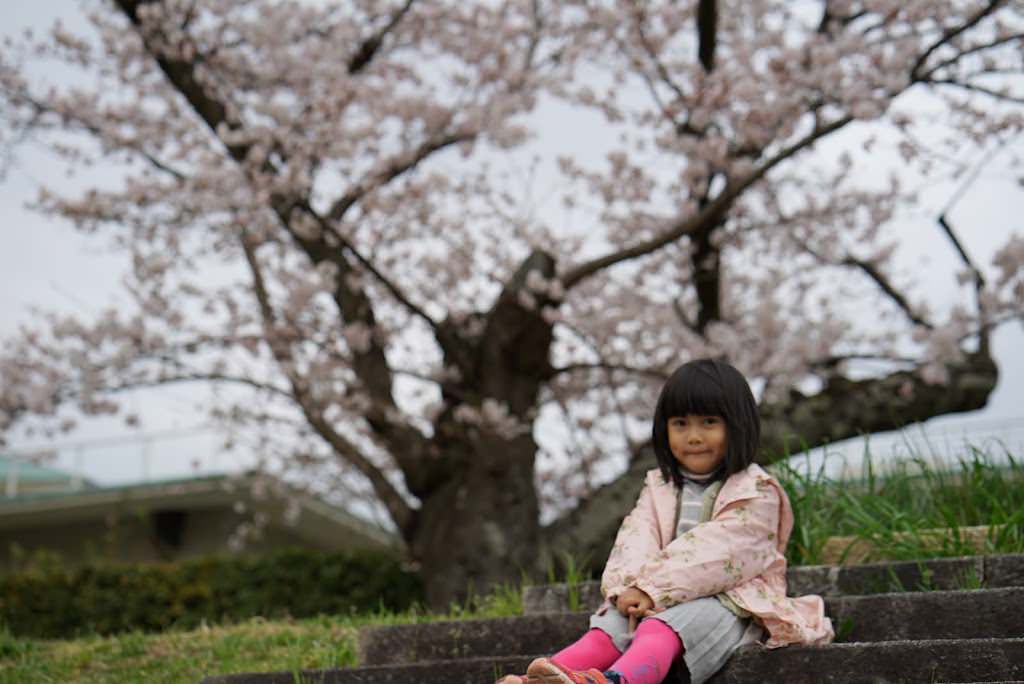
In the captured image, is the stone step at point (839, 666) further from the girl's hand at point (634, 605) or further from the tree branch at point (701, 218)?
the tree branch at point (701, 218)

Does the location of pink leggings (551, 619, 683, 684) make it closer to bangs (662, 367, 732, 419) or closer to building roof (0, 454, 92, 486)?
bangs (662, 367, 732, 419)

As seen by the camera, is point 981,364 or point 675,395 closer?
point 675,395

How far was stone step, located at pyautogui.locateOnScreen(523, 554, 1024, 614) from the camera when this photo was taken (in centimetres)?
322

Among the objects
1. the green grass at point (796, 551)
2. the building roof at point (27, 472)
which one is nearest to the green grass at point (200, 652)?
the green grass at point (796, 551)

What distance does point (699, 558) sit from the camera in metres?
2.84

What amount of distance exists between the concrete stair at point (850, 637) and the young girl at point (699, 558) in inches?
4.8

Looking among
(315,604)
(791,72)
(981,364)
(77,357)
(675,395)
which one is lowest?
(315,604)

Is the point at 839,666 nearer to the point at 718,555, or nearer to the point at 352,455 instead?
the point at 718,555

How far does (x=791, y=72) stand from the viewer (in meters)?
6.77

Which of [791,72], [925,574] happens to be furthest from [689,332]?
[925,574]

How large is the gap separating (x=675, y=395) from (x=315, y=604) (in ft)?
23.8

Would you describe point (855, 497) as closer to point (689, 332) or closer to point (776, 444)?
point (776, 444)

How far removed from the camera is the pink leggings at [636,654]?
2562 mm

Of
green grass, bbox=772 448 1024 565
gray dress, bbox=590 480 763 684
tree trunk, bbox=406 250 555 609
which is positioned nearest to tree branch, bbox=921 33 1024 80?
tree trunk, bbox=406 250 555 609
